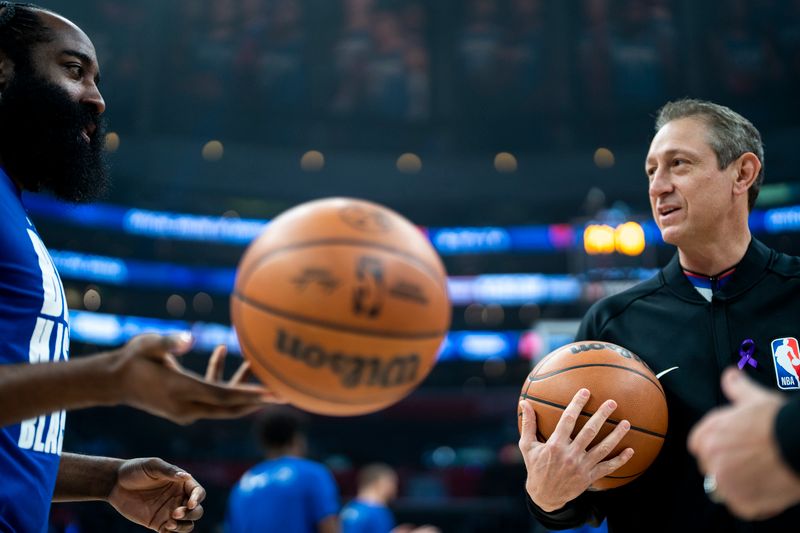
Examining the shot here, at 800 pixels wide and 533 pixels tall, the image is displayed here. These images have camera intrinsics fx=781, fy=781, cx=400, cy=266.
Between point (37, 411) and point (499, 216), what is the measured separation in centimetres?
2398

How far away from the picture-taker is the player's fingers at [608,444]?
7.84 ft

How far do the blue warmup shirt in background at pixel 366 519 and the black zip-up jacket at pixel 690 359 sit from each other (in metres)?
5.13

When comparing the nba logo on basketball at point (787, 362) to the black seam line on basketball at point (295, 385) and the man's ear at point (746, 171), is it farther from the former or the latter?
the black seam line on basketball at point (295, 385)

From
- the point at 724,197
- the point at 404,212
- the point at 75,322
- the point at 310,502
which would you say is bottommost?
the point at 75,322

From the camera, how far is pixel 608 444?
7.84ft

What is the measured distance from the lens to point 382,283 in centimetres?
223

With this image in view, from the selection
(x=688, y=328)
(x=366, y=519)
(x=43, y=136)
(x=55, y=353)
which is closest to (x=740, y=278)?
(x=688, y=328)

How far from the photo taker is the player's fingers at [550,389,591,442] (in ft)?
7.85

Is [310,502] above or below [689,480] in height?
below

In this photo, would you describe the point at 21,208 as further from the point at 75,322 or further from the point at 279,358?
the point at 75,322

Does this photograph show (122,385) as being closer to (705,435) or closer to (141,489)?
(141,489)

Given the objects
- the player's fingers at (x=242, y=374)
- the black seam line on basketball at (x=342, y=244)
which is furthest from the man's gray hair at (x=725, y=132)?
the player's fingers at (x=242, y=374)

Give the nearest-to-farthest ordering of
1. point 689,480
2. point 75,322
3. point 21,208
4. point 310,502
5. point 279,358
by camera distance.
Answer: point 279,358, point 21,208, point 689,480, point 310,502, point 75,322

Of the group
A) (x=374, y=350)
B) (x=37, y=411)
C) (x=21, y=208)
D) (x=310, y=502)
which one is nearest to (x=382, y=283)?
(x=374, y=350)
